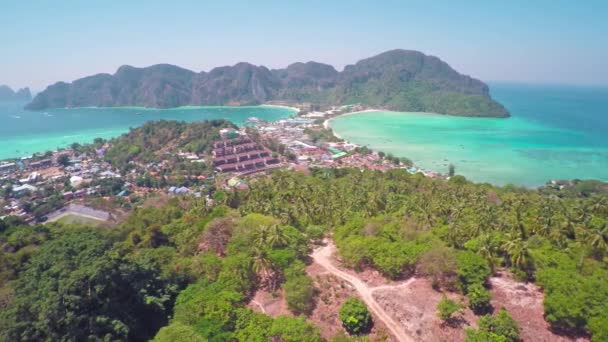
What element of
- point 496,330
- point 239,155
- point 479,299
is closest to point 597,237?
A: point 479,299

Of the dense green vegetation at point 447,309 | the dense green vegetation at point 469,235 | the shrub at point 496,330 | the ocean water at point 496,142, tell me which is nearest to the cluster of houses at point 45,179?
the dense green vegetation at point 469,235

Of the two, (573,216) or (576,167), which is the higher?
(573,216)

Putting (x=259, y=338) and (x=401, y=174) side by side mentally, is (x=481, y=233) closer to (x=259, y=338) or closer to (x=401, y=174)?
(x=259, y=338)

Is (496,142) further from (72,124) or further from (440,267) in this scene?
(72,124)

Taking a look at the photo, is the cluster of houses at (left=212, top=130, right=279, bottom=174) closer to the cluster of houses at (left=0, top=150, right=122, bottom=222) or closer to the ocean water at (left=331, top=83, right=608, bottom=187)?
the cluster of houses at (left=0, top=150, right=122, bottom=222)

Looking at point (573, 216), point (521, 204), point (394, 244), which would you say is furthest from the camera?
point (521, 204)

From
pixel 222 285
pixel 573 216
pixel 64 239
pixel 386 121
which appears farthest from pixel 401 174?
pixel 386 121

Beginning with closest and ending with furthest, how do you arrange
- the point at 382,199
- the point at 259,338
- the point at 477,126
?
the point at 259,338 < the point at 382,199 < the point at 477,126
